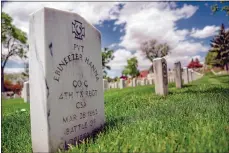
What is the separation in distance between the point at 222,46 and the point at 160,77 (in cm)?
5053

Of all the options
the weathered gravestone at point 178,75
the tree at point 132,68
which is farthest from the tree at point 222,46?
the weathered gravestone at point 178,75

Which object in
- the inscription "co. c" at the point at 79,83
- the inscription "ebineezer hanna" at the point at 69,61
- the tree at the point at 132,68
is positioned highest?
the tree at the point at 132,68

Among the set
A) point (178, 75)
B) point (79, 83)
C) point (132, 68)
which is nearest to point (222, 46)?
point (132, 68)

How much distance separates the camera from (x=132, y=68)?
64.4m

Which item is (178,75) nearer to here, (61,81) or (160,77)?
(160,77)

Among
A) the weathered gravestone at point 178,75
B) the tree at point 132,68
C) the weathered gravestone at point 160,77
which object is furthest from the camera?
the tree at point 132,68

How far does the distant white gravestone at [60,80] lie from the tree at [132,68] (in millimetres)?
60318

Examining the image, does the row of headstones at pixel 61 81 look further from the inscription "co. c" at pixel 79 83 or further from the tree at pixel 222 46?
the tree at pixel 222 46

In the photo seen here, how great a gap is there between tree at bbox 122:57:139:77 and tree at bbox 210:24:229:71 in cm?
1842

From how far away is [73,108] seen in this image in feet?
11.5

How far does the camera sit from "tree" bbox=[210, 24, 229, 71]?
52000mm

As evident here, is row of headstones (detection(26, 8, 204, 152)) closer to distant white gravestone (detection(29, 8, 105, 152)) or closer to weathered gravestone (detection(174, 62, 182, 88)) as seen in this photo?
distant white gravestone (detection(29, 8, 105, 152))

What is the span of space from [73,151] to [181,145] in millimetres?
1189

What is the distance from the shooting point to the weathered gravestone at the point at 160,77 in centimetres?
847
